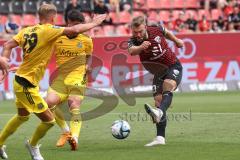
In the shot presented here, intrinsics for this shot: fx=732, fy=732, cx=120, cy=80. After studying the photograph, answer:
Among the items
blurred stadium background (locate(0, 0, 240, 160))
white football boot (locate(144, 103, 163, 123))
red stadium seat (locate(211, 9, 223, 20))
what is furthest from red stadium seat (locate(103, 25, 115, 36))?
white football boot (locate(144, 103, 163, 123))

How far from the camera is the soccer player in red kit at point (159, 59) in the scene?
12.1 m

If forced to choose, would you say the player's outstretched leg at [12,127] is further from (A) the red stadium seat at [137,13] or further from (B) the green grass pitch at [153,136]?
(A) the red stadium seat at [137,13]

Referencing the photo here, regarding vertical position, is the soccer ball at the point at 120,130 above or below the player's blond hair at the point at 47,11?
below

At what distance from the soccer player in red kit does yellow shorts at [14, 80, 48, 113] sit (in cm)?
222

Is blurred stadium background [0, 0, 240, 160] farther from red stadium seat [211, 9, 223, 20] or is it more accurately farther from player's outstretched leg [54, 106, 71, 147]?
player's outstretched leg [54, 106, 71, 147]

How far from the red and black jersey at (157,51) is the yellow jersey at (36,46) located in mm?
2211

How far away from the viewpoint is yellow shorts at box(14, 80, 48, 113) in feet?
34.3

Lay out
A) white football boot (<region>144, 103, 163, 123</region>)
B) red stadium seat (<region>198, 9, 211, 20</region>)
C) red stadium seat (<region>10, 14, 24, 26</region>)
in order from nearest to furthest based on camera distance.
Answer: white football boot (<region>144, 103, 163, 123</region>) < red stadium seat (<region>10, 14, 24, 26</region>) < red stadium seat (<region>198, 9, 211, 20</region>)

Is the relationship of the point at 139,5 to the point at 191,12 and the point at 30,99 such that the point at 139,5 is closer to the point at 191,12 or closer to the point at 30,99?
the point at 191,12

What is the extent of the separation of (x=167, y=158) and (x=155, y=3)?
20.1 metres

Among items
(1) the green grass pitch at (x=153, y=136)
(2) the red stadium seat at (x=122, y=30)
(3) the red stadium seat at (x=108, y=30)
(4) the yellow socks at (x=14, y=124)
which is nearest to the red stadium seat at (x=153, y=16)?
(2) the red stadium seat at (x=122, y=30)

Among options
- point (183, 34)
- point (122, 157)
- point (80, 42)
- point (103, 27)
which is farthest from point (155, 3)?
point (122, 157)

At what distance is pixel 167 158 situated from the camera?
35.1 feet

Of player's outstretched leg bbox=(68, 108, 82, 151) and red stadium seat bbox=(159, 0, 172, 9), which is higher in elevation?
player's outstretched leg bbox=(68, 108, 82, 151)
